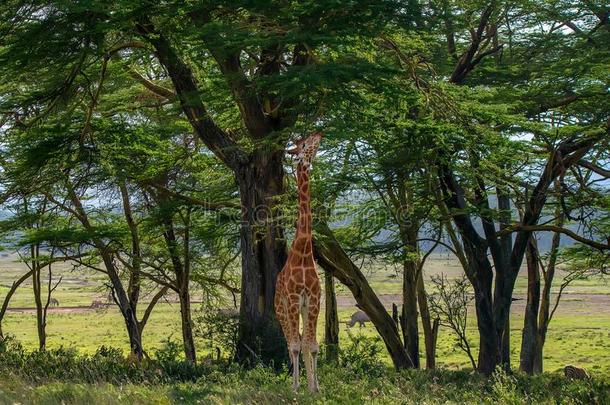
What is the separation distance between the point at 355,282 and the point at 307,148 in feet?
20.4

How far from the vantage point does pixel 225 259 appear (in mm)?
19078

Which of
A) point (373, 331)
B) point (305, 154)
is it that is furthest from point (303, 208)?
point (373, 331)

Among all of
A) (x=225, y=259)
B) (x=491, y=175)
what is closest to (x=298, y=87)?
(x=491, y=175)

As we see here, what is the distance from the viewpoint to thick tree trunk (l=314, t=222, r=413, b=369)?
13469 millimetres

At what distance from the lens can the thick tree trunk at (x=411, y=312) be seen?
16.6m

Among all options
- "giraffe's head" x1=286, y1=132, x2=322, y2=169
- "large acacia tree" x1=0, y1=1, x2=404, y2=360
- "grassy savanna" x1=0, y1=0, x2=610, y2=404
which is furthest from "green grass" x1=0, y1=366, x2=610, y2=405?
"giraffe's head" x1=286, y1=132, x2=322, y2=169

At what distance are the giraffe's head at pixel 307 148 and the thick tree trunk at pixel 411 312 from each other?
8384 millimetres

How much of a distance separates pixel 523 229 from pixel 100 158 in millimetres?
6664

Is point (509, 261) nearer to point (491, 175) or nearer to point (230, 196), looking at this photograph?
point (491, 175)

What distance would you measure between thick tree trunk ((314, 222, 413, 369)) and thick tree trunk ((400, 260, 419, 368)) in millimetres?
1621

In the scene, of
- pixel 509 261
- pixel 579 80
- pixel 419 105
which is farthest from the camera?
pixel 509 261

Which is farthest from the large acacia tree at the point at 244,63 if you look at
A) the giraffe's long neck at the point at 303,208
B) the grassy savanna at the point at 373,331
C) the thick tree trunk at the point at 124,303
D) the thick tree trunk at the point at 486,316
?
the grassy savanna at the point at 373,331

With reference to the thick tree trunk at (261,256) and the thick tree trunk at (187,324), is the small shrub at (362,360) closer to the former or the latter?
the thick tree trunk at (261,256)

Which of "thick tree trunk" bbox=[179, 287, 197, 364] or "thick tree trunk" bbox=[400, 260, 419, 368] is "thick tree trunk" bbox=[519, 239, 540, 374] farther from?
"thick tree trunk" bbox=[179, 287, 197, 364]
